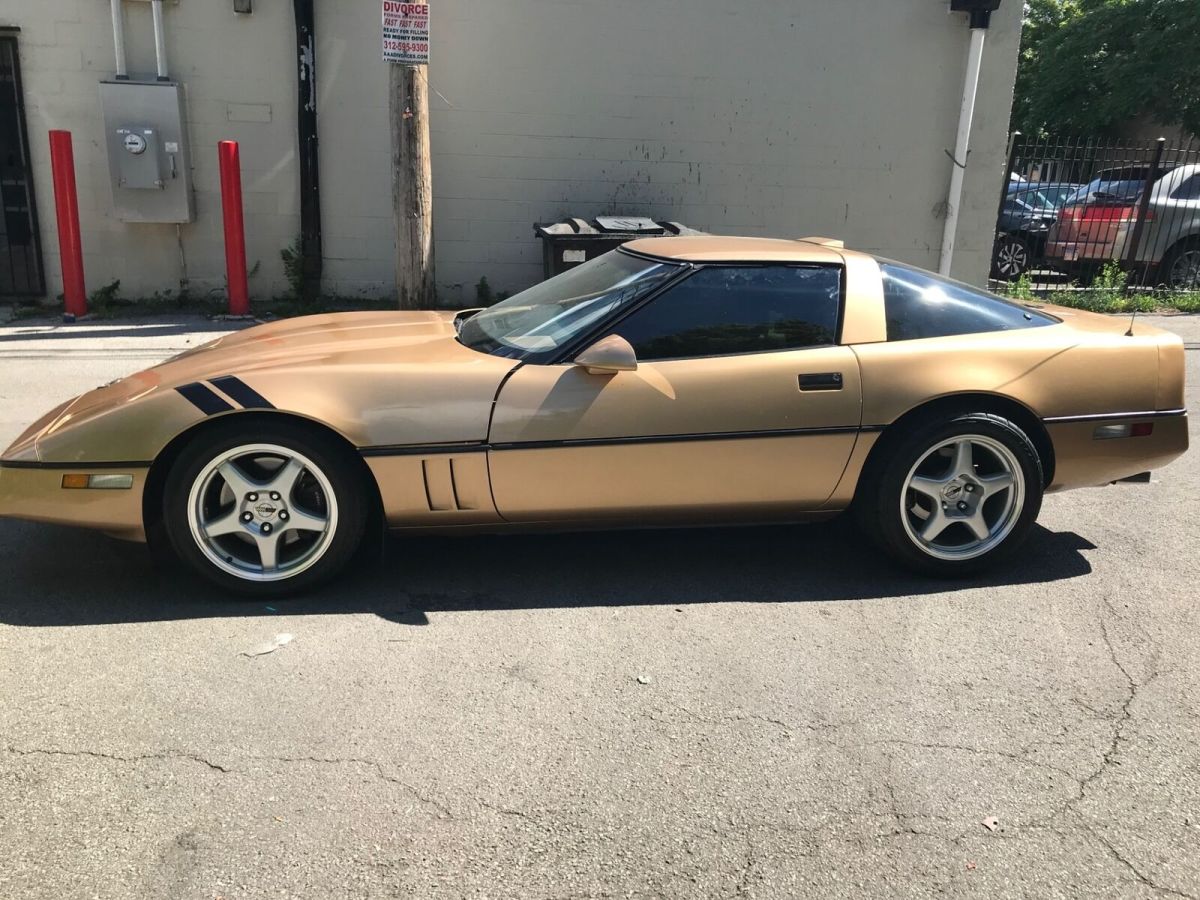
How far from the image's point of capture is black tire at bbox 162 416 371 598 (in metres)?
3.49

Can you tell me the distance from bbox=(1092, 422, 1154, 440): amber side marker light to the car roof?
128cm

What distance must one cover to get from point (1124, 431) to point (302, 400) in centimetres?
329

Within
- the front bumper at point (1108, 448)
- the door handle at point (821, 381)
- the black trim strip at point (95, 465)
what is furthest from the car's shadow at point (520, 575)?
the door handle at point (821, 381)

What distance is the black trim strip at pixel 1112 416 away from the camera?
155 inches

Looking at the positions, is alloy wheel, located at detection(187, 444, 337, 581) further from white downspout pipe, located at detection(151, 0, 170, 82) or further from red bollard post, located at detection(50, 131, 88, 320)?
white downspout pipe, located at detection(151, 0, 170, 82)

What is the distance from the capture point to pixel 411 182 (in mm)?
8250

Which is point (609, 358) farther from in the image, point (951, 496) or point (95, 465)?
point (95, 465)

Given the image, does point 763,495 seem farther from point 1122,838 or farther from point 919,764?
point 1122,838

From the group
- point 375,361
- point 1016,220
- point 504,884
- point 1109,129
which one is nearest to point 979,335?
point 375,361

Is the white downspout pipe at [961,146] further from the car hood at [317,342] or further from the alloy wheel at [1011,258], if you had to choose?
the car hood at [317,342]

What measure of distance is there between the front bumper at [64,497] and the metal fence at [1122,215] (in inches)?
434

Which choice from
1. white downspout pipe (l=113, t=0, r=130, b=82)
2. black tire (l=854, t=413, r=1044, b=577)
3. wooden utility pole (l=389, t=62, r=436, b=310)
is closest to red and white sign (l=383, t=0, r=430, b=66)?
wooden utility pole (l=389, t=62, r=436, b=310)

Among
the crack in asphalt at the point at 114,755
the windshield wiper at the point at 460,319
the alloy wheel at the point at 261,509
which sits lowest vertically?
the crack in asphalt at the point at 114,755

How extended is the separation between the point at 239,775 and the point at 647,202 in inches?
347
